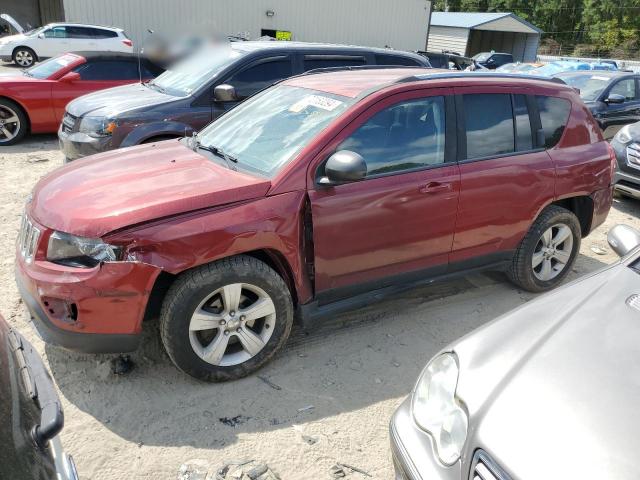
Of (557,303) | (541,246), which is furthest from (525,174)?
(557,303)

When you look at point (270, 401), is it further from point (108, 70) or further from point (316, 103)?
point (108, 70)

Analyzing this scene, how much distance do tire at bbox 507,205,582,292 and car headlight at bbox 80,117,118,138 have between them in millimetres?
4460

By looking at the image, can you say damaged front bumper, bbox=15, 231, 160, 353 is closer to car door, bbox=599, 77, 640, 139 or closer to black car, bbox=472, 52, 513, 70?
car door, bbox=599, 77, 640, 139

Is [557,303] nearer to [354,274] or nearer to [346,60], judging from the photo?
[354,274]

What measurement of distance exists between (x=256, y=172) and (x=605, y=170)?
308cm

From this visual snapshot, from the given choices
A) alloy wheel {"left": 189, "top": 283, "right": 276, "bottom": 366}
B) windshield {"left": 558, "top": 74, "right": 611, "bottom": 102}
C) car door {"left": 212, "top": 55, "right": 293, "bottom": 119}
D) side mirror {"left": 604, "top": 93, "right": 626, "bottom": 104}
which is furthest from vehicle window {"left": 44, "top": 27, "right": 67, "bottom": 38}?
alloy wheel {"left": 189, "top": 283, "right": 276, "bottom": 366}

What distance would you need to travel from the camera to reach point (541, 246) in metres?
4.34

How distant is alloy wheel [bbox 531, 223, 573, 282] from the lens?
4.32 metres

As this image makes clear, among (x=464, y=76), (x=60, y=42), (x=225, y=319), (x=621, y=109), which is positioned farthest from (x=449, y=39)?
(x=225, y=319)

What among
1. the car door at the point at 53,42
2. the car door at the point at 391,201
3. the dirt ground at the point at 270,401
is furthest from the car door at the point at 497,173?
the car door at the point at 53,42

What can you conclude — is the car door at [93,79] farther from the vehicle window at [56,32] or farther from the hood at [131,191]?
the vehicle window at [56,32]

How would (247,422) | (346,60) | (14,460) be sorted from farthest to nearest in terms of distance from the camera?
(346,60) < (247,422) < (14,460)

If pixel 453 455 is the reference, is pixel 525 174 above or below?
above

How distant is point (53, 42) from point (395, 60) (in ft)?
49.0
